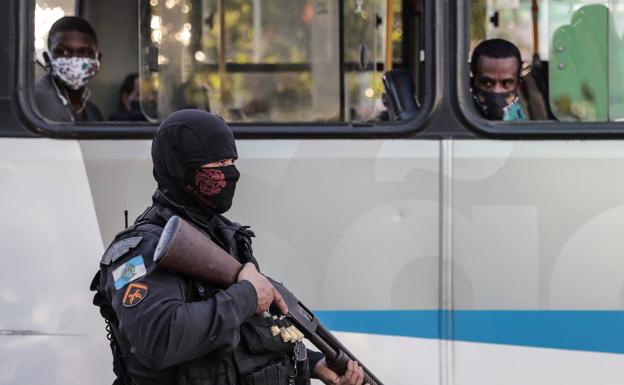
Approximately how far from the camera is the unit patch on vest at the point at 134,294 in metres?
2.40

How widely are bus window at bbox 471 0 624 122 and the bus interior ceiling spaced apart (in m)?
1.45

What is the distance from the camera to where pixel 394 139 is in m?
3.60

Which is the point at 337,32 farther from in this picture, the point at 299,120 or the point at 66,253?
the point at 66,253

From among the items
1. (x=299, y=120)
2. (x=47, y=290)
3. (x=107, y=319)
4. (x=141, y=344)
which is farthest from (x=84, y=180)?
(x=141, y=344)

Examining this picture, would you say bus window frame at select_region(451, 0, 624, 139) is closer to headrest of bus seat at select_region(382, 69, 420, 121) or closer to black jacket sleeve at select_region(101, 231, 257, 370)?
headrest of bus seat at select_region(382, 69, 420, 121)

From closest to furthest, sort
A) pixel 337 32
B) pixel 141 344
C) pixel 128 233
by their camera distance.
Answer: pixel 141 344
pixel 128 233
pixel 337 32

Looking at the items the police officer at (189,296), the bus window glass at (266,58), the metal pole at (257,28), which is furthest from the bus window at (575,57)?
the police officer at (189,296)

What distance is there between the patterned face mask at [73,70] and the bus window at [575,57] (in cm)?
152

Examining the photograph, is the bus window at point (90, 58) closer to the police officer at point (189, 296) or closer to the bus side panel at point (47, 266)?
the bus side panel at point (47, 266)

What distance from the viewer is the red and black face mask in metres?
2.58

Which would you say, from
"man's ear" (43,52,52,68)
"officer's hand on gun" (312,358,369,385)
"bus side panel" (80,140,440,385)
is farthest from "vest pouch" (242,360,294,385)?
"man's ear" (43,52,52,68)

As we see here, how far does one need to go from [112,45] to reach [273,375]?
2.10 meters

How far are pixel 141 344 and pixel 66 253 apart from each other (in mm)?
1335

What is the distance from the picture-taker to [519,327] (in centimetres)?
359
